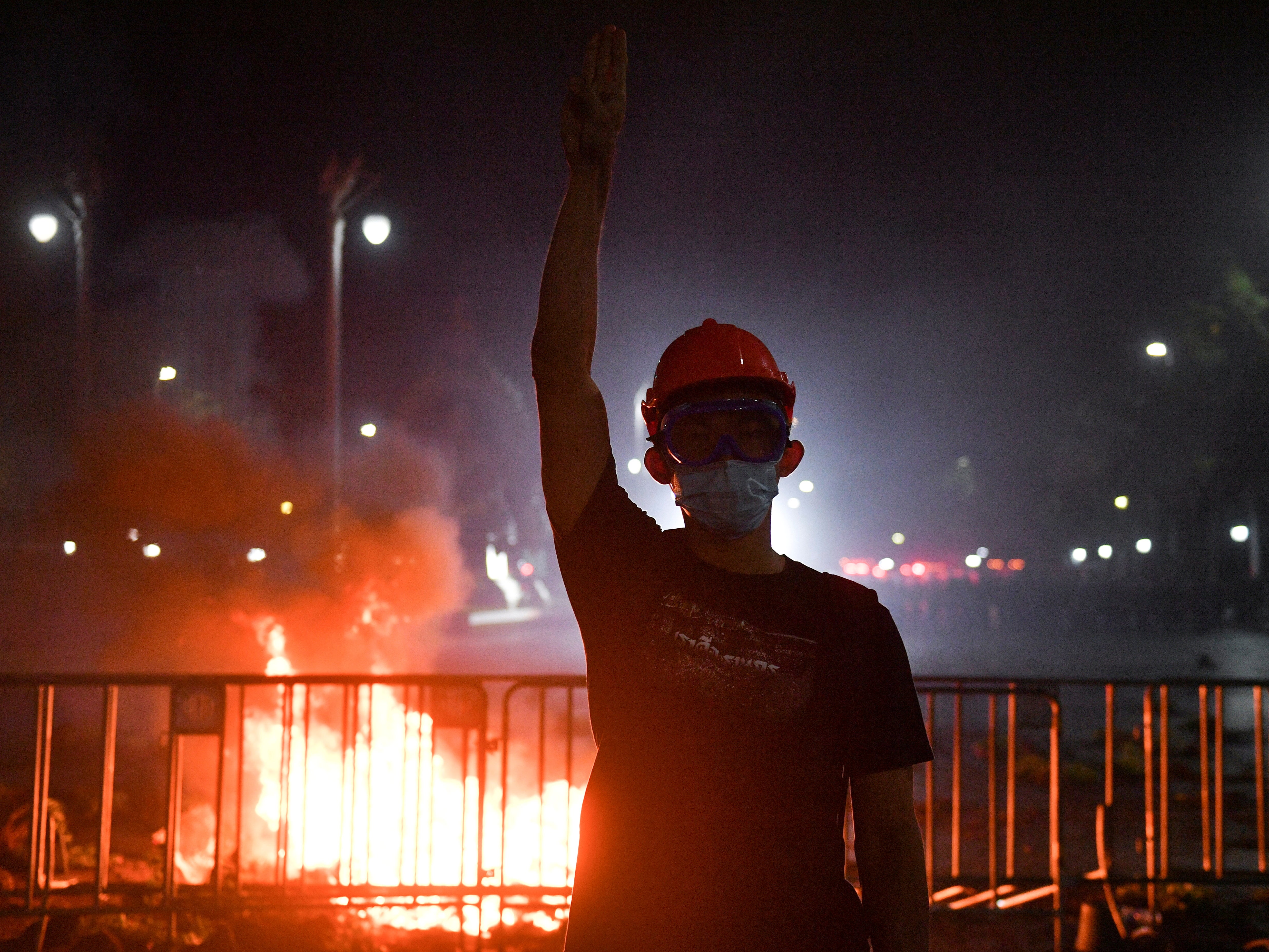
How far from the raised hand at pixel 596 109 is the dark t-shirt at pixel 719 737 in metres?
0.66

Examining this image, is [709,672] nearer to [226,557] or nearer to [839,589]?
[839,589]

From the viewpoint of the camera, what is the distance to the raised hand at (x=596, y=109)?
196 cm

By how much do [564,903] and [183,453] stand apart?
14.6 m

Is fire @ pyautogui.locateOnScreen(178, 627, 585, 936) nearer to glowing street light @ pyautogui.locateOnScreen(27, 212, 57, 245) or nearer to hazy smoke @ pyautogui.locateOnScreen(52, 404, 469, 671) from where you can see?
hazy smoke @ pyautogui.locateOnScreen(52, 404, 469, 671)

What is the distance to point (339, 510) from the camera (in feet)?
65.3

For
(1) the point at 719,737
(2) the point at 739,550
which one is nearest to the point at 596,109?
(2) the point at 739,550

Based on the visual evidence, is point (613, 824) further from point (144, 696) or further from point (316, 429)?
point (316, 429)

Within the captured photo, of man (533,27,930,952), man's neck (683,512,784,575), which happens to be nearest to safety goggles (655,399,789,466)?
man (533,27,930,952)

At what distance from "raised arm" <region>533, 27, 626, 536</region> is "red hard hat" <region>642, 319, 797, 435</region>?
186 mm

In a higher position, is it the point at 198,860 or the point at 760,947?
the point at 760,947

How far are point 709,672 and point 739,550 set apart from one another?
302 millimetres

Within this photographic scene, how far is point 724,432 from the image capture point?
6.56 ft

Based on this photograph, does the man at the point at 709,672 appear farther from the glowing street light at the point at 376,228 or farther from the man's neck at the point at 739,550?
the glowing street light at the point at 376,228

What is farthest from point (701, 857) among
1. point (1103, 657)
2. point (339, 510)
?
point (1103, 657)
